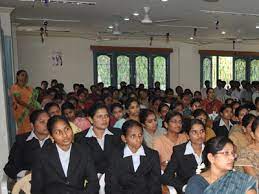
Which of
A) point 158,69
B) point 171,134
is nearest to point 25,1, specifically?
point 171,134

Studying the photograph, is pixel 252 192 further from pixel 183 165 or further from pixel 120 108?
pixel 120 108

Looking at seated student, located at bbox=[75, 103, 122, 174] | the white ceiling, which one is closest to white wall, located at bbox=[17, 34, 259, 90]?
the white ceiling

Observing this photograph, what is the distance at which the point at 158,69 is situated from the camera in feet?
44.1

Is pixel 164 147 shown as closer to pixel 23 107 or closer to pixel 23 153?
pixel 23 153

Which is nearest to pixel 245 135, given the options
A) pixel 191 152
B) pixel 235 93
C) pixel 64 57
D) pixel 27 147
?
pixel 191 152

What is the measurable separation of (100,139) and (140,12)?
4600 millimetres

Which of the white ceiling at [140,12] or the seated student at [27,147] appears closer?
the seated student at [27,147]

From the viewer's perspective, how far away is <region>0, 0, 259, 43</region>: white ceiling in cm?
664

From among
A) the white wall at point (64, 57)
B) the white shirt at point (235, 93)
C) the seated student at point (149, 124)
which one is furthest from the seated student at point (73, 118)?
the white wall at point (64, 57)

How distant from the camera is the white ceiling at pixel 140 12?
21.8 ft

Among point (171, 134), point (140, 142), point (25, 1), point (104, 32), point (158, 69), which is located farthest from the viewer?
A: point (158, 69)

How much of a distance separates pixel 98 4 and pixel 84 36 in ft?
16.9

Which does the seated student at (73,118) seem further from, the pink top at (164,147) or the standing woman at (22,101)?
the pink top at (164,147)

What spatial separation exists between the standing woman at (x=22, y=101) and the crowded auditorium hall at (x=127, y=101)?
0.02m
